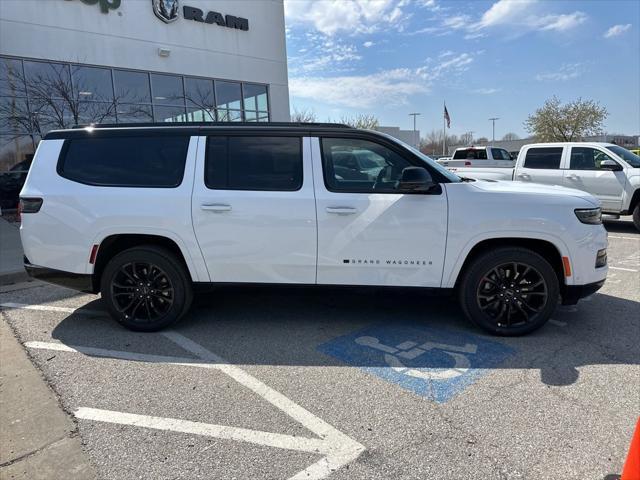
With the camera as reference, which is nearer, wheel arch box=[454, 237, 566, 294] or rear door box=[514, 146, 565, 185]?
wheel arch box=[454, 237, 566, 294]

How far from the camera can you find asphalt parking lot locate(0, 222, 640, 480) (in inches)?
95.5

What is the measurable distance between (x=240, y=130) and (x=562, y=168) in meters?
9.02

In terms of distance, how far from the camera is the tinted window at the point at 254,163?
159 inches

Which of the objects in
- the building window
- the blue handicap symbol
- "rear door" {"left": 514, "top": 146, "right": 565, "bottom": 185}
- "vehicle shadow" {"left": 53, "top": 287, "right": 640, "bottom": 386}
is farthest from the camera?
the building window

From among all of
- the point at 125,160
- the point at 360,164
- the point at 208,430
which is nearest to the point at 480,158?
the point at 360,164

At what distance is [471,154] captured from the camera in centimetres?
2027

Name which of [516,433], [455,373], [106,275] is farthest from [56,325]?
[516,433]

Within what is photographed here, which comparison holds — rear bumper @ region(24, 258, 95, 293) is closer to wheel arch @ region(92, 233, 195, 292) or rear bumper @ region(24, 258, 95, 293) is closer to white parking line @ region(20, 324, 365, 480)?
wheel arch @ region(92, 233, 195, 292)

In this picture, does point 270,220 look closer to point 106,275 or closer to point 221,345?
point 221,345

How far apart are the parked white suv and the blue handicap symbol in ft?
1.12

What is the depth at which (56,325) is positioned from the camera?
4496 mm

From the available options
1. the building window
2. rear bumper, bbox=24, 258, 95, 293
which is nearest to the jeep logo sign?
the building window

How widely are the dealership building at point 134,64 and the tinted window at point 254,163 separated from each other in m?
12.1

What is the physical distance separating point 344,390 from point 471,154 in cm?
1911
